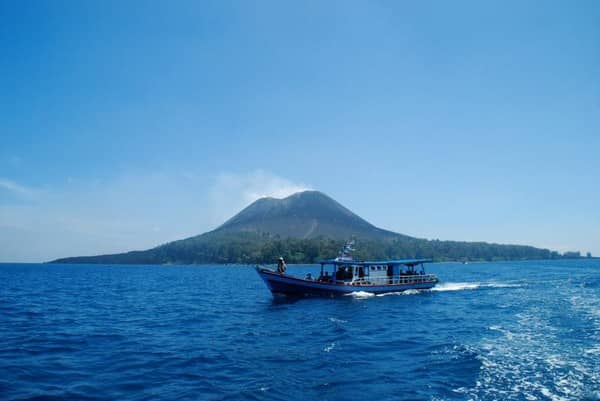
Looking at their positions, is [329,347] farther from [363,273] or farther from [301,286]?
[363,273]

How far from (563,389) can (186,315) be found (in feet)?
78.5

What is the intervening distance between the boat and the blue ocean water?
714 centimetres

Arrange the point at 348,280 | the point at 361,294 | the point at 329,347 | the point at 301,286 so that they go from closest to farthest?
the point at 329,347 → the point at 301,286 → the point at 361,294 → the point at 348,280

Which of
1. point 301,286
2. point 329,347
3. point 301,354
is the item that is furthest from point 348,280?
point 301,354

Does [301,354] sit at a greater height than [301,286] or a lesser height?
lesser

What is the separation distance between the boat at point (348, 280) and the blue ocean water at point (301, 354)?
714 centimetres

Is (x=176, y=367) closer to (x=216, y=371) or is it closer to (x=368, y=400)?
(x=216, y=371)

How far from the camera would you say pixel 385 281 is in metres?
45.2

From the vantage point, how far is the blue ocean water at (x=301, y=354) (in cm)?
1323

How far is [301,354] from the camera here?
1789 centimetres

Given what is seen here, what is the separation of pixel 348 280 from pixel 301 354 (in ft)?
83.8

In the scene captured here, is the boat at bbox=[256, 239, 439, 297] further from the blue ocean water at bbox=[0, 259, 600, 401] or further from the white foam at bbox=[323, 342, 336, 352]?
the white foam at bbox=[323, 342, 336, 352]

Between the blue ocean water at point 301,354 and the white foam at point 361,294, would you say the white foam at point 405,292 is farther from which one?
the blue ocean water at point 301,354

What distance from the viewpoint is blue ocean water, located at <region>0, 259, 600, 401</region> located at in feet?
43.4
